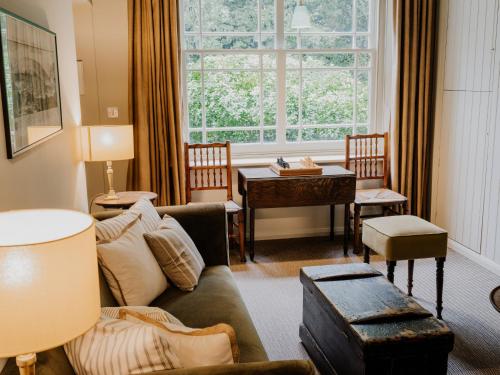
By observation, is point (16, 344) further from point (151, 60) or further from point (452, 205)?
point (452, 205)

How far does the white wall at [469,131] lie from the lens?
3964 mm

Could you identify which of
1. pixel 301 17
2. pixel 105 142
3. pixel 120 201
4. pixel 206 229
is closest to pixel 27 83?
pixel 206 229

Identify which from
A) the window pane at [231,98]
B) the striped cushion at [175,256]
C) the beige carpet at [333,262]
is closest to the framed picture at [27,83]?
the striped cushion at [175,256]

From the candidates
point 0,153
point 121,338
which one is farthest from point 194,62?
point 121,338

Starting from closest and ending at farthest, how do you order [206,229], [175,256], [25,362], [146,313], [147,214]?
[25,362] < [146,313] < [175,256] < [147,214] < [206,229]

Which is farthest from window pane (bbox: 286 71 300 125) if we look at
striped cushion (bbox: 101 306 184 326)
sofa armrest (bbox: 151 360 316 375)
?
sofa armrest (bbox: 151 360 316 375)

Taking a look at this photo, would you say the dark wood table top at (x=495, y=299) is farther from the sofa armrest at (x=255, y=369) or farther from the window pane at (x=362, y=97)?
the window pane at (x=362, y=97)

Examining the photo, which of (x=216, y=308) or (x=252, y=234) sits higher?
(x=216, y=308)

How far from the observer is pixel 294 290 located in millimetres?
3771

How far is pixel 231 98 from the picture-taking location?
4.86 m

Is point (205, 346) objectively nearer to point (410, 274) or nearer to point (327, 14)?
point (410, 274)

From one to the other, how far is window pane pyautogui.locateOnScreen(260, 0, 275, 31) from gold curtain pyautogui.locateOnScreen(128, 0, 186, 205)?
81 cm

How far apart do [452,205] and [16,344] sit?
395cm

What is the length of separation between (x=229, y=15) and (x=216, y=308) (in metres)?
2.98
